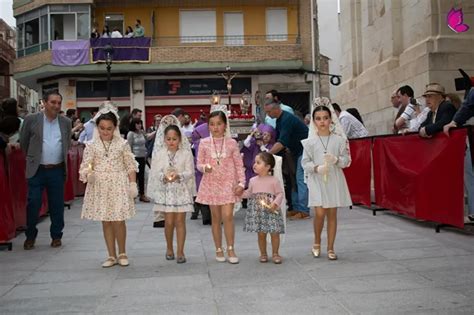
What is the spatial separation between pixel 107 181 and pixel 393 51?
10072 millimetres

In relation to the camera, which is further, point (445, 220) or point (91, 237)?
point (91, 237)

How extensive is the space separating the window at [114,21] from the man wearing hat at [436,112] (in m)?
25.3

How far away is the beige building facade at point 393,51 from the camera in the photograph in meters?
12.0

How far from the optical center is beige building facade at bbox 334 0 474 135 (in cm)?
1202

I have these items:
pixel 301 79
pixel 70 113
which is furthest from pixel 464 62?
pixel 301 79

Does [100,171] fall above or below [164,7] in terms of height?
below

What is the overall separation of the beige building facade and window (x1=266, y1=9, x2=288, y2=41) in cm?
1263

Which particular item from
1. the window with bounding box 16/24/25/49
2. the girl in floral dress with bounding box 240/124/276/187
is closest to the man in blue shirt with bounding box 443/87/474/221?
the girl in floral dress with bounding box 240/124/276/187

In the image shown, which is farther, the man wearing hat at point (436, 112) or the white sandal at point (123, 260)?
the man wearing hat at point (436, 112)

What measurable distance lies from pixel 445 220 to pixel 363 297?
10.6 ft

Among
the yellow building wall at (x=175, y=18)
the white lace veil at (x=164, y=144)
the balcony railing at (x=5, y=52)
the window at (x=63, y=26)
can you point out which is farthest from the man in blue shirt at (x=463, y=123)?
the balcony railing at (x=5, y=52)

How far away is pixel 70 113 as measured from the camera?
15.1 metres

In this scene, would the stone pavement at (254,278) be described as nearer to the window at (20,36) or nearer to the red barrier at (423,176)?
the red barrier at (423,176)

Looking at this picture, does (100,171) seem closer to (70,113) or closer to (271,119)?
(271,119)
